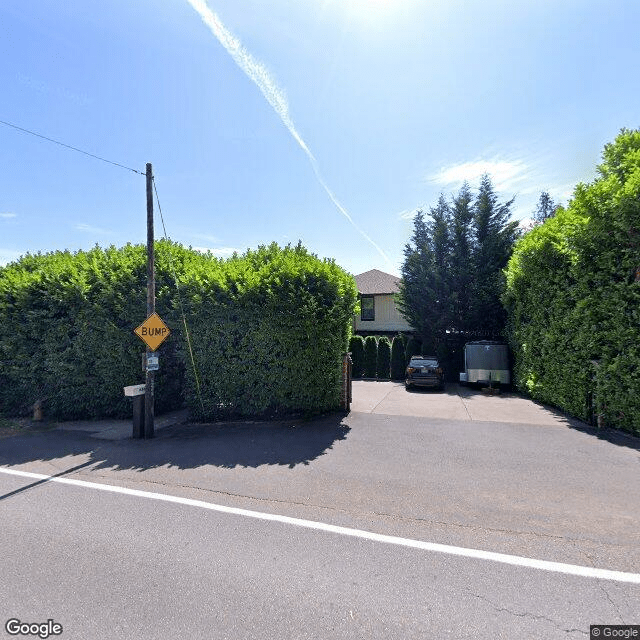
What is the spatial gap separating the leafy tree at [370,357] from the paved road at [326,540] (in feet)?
39.5

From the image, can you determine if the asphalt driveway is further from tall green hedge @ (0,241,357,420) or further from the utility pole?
the utility pole

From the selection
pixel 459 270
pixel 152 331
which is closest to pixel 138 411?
pixel 152 331

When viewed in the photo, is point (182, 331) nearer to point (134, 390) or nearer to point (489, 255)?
point (134, 390)

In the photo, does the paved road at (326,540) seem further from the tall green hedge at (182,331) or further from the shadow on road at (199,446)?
the tall green hedge at (182,331)

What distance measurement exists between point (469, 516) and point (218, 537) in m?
2.93

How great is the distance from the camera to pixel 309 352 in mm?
8898

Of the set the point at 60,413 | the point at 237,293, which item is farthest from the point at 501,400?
the point at 60,413

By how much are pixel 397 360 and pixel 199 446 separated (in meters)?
13.1

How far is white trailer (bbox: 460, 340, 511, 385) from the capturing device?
14.6 meters

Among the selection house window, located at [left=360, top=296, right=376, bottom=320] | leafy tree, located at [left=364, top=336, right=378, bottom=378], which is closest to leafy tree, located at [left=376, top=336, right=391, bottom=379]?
leafy tree, located at [left=364, top=336, right=378, bottom=378]

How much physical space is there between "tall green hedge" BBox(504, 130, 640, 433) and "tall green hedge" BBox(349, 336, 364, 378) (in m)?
9.84

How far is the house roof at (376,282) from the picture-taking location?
25.1 metres

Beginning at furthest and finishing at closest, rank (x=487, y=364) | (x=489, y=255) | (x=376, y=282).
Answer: (x=376, y=282), (x=489, y=255), (x=487, y=364)

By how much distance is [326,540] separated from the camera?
372cm
